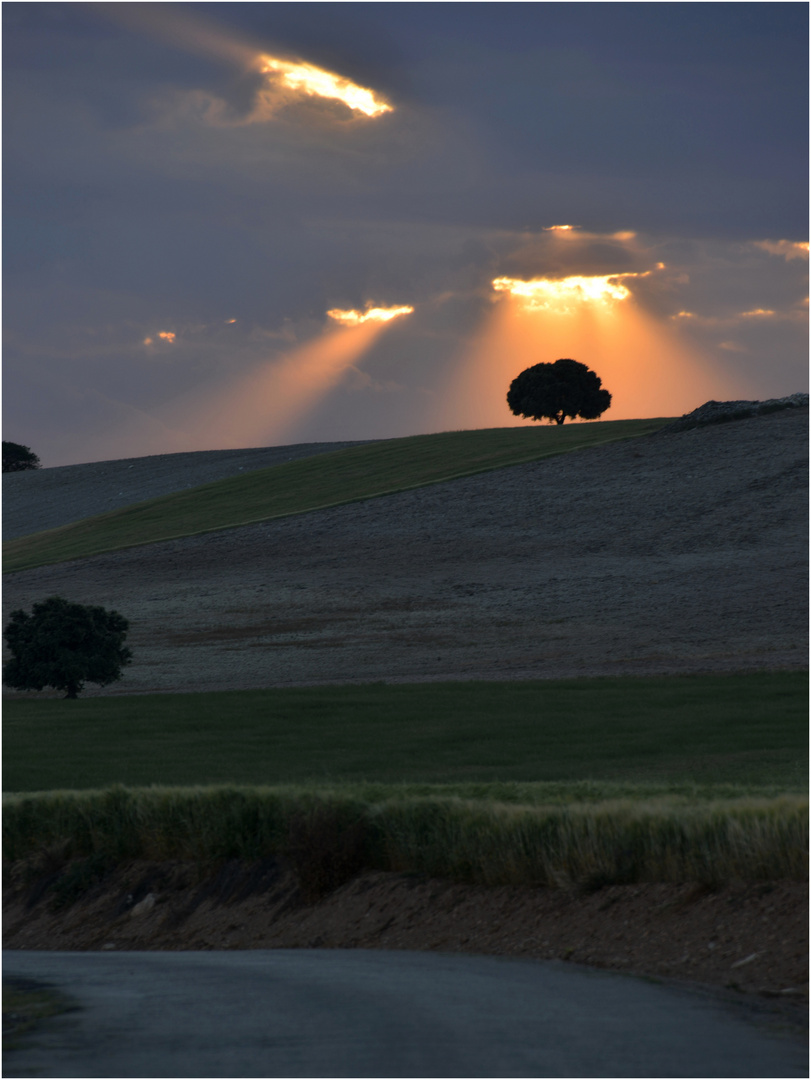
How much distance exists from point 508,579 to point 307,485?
34744 millimetres

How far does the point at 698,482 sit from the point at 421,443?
37901 mm

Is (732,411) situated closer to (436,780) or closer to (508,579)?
(508,579)

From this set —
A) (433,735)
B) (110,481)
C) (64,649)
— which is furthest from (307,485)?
(433,735)

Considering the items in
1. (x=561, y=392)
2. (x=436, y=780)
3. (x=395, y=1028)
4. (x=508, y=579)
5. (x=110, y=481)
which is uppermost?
(x=561, y=392)

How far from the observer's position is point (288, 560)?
187 feet

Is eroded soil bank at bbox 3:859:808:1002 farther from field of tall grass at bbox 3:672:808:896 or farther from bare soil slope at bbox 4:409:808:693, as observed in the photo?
bare soil slope at bbox 4:409:808:693

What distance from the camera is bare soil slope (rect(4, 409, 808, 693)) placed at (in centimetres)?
3791

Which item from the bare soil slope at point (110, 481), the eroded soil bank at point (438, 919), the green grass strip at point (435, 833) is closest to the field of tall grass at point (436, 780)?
the green grass strip at point (435, 833)

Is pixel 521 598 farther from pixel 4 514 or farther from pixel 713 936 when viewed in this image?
pixel 4 514

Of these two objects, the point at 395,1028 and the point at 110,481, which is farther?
the point at 110,481

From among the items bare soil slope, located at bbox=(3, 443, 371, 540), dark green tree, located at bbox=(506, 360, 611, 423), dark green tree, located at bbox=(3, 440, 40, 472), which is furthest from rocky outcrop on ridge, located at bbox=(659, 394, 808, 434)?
dark green tree, located at bbox=(3, 440, 40, 472)

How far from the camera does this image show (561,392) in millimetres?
122812

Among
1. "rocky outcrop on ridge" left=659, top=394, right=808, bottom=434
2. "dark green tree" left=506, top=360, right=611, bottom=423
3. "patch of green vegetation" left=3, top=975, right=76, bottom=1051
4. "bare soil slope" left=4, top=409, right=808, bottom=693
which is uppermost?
"dark green tree" left=506, top=360, right=611, bottom=423

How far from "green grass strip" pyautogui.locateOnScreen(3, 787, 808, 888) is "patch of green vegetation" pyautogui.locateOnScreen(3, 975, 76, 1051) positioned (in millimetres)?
3990
